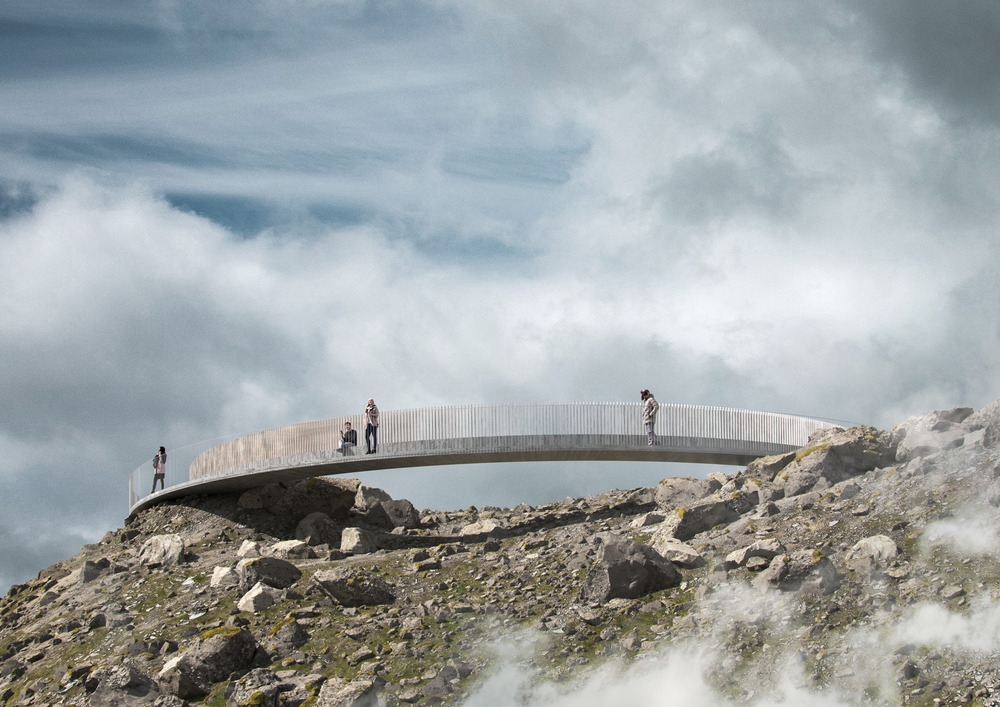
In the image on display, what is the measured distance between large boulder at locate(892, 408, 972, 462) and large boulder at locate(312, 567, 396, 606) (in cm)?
1564

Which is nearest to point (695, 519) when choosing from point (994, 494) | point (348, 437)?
point (994, 494)

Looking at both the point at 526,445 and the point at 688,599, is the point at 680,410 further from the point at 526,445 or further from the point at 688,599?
the point at 688,599

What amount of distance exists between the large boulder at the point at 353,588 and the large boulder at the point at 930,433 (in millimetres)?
15643

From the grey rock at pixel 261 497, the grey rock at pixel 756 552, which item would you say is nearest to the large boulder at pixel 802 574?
the grey rock at pixel 756 552

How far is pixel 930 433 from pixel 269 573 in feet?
66.3

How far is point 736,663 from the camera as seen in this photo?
61.3 ft

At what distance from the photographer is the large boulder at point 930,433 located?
26812 mm

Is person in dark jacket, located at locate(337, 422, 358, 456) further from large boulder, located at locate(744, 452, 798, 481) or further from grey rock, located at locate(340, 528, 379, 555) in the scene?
large boulder, located at locate(744, 452, 798, 481)

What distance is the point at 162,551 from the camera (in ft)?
112

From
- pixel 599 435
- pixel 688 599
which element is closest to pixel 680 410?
pixel 599 435

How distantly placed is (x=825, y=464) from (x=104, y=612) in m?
23.2

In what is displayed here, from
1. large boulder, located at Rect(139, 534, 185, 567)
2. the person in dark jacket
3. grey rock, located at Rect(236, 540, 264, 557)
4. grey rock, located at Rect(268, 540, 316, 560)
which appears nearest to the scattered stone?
grey rock, located at Rect(268, 540, 316, 560)

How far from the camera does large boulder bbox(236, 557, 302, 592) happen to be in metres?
28.4

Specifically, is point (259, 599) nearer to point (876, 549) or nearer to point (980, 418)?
point (876, 549)
